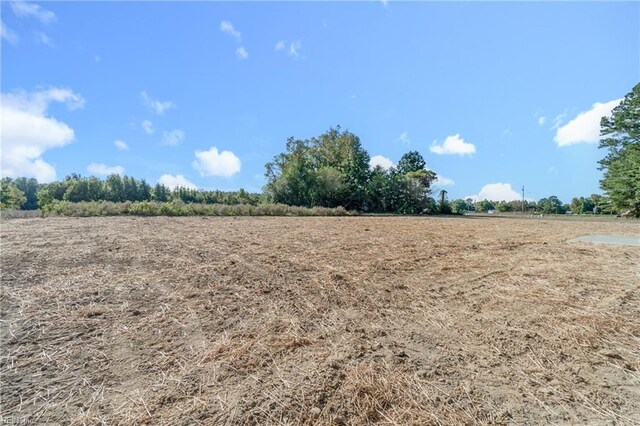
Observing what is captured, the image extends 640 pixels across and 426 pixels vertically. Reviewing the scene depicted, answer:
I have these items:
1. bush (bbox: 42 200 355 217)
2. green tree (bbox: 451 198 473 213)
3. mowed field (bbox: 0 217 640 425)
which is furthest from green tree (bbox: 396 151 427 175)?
mowed field (bbox: 0 217 640 425)

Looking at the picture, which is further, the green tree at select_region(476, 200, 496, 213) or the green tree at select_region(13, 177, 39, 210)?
the green tree at select_region(476, 200, 496, 213)

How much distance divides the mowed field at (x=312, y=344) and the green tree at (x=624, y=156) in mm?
22645

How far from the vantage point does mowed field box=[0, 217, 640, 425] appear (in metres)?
1.29

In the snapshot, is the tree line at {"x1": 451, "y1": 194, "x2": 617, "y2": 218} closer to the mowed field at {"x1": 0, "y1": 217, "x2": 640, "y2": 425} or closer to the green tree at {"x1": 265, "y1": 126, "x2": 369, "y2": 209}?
the green tree at {"x1": 265, "y1": 126, "x2": 369, "y2": 209}

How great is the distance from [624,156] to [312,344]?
95.2ft

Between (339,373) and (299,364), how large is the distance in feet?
0.75

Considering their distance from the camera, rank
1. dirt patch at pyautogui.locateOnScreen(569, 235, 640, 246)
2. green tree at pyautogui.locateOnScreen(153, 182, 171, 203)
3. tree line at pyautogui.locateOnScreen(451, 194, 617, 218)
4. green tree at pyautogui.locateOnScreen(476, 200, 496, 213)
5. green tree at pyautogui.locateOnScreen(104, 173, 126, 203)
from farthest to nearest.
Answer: green tree at pyautogui.locateOnScreen(476, 200, 496, 213)
tree line at pyautogui.locateOnScreen(451, 194, 617, 218)
green tree at pyautogui.locateOnScreen(153, 182, 171, 203)
green tree at pyautogui.locateOnScreen(104, 173, 126, 203)
dirt patch at pyautogui.locateOnScreen(569, 235, 640, 246)

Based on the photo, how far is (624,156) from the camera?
2067cm

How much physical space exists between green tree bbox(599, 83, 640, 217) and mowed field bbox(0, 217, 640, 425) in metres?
22.6

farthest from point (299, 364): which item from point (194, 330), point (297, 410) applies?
point (194, 330)

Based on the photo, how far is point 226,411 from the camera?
4.09 ft

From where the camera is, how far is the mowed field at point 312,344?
129cm

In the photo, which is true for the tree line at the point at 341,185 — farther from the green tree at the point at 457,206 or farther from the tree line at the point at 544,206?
the tree line at the point at 544,206

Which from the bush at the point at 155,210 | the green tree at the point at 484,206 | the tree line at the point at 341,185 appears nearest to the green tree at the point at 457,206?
the tree line at the point at 341,185
